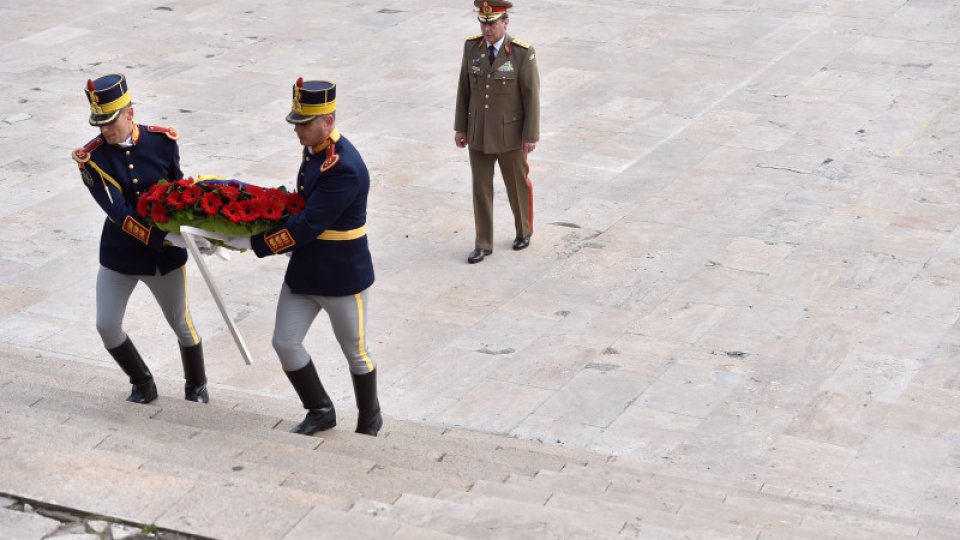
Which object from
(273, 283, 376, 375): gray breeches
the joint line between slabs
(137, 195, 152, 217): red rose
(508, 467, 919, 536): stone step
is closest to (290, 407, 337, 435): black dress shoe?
(273, 283, 376, 375): gray breeches

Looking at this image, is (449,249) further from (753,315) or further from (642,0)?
(642,0)

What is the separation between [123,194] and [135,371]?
37.5 inches

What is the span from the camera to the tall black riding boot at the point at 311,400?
682 centimetres

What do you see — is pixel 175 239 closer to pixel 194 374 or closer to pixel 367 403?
A: pixel 194 374

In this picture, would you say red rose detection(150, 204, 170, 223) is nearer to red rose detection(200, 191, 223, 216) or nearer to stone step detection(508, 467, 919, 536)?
red rose detection(200, 191, 223, 216)

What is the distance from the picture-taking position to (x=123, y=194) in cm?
675

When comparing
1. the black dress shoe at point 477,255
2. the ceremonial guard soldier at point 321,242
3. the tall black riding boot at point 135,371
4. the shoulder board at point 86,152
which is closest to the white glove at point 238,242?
the ceremonial guard soldier at point 321,242

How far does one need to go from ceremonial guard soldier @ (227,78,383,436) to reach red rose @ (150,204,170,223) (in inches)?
13.3

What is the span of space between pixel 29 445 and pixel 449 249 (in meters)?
4.69

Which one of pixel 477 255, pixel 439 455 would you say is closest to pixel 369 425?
→ pixel 439 455

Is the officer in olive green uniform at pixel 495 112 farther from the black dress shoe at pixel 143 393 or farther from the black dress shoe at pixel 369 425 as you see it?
the black dress shoe at pixel 143 393

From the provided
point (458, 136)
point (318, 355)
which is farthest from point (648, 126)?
point (318, 355)

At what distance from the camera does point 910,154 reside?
11.7m

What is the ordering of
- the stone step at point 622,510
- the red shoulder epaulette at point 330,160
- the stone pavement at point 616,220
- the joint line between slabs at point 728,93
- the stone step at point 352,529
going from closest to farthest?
1. the stone step at point 352,529
2. the stone step at point 622,510
3. the red shoulder epaulette at point 330,160
4. the stone pavement at point 616,220
5. the joint line between slabs at point 728,93
